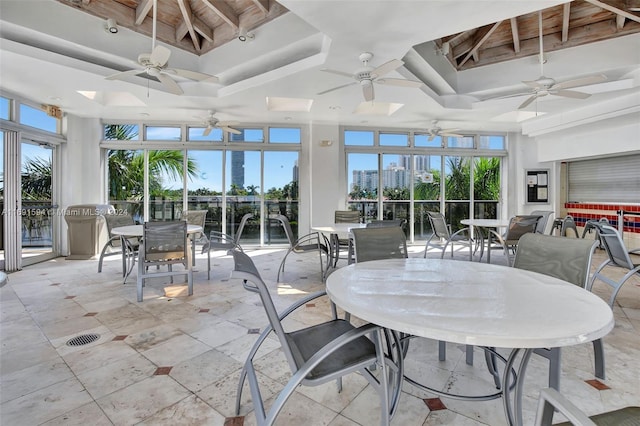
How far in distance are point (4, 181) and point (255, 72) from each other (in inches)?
177

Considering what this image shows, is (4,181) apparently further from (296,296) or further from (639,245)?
(639,245)

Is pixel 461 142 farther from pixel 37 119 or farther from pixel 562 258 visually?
pixel 37 119

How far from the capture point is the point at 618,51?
15.0 ft

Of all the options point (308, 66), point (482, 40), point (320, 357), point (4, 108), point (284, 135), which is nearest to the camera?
point (320, 357)

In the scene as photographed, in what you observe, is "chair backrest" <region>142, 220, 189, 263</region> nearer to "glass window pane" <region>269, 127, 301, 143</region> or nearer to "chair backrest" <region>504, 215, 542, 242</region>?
"glass window pane" <region>269, 127, 301, 143</region>

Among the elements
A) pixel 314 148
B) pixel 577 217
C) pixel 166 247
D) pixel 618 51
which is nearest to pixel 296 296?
pixel 166 247

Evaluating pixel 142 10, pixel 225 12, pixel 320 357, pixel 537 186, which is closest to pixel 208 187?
pixel 142 10

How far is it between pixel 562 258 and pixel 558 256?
0.03 meters

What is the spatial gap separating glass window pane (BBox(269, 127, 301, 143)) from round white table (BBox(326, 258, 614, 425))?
6163 mm

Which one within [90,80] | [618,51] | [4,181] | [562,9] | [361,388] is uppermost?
[562,9]

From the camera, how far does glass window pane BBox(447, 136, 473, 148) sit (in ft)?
27.4

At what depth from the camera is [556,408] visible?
2.73 feet

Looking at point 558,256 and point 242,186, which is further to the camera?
point 242,186

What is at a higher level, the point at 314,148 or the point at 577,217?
the point at 314,148
